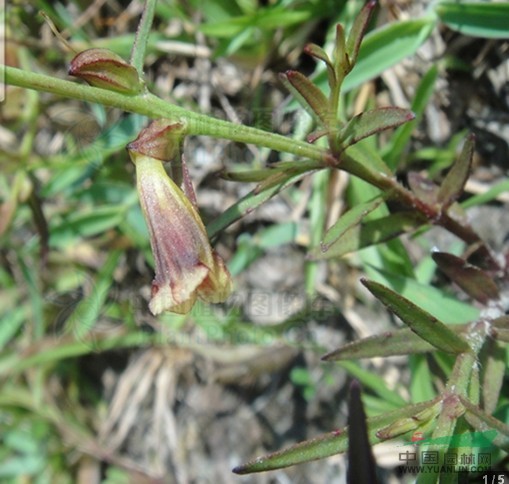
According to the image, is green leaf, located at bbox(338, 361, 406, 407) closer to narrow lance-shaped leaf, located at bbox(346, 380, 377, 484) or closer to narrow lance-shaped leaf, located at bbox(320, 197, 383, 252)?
narrow lance-shaped leaf, located at bbox(320, 197, 383, 252)

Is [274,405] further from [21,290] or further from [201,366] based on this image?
[21,290]

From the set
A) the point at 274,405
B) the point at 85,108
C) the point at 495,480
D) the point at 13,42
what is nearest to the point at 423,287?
the point at 495,480

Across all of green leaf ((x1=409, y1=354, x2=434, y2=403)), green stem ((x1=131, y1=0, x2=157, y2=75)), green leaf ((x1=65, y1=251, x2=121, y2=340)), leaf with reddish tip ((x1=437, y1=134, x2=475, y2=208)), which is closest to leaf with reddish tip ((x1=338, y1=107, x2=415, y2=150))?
leaf with reddish tip ((x1=437, y1=134, x2=475, y2=208))

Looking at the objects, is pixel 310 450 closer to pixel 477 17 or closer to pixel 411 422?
pixel 411 422

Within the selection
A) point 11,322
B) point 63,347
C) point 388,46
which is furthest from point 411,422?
point 11,322

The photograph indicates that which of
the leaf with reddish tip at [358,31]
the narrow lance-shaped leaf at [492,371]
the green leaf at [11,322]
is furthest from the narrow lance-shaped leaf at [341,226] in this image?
the green leaf at [11,322]

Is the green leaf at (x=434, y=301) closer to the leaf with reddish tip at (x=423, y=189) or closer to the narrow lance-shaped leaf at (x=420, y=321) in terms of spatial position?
the leaf with reddish tip at (x=423, y=189)
